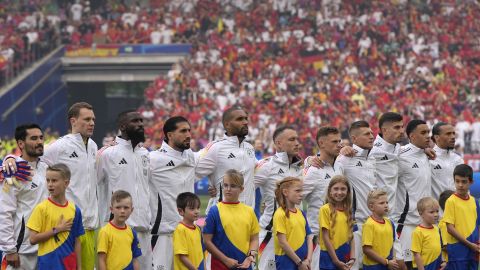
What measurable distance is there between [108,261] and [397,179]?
139 inches

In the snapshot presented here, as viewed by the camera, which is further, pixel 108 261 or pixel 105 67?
pixel 105 67

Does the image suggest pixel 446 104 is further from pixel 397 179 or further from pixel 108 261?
pixel 108 261

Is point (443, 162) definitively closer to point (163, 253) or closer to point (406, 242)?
point (406, 242)

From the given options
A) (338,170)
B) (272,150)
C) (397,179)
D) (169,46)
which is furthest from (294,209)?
(169,46)

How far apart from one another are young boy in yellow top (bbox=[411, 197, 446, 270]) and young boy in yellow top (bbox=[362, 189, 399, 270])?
30cm

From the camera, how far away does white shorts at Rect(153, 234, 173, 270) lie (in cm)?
968

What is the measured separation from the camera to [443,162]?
37.5ft

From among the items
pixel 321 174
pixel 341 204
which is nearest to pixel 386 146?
pixel 321 174

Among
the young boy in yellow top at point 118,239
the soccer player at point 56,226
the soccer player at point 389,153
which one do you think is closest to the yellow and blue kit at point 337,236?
the soccer player at point 389,153

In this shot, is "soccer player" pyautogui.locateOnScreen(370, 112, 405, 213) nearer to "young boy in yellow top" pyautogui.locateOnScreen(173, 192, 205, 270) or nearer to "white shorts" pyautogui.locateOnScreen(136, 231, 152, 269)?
"young boy in yellow top" pyautogui.locateOnScreen(173, 192, 205, 270)

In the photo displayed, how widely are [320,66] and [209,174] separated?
2682 cm

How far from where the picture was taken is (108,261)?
906cm

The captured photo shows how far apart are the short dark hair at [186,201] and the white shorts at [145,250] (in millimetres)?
589

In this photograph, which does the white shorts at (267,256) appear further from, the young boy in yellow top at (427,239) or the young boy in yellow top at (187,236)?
the young boy in yellow top at (427,239)
